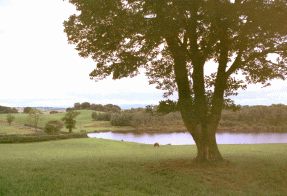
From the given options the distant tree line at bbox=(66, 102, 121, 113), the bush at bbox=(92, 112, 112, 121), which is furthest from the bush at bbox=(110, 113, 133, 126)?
the distant tree line at bbox=(66, 102, 121, 113)

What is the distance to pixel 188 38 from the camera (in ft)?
26.2

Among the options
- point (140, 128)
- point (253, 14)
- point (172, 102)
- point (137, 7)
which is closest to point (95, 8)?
point (137, 7)

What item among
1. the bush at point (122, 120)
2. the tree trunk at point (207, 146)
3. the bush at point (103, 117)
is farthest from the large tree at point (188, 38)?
the bush at point (103, 117)

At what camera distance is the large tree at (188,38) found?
20.6 feet

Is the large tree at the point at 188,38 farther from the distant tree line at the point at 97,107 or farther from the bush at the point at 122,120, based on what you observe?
the distant tree line at the point at 97,107

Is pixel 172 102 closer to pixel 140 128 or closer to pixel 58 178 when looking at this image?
pixel 58 178

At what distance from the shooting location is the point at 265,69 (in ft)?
28.1

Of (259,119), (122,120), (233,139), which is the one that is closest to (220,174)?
(233,139)

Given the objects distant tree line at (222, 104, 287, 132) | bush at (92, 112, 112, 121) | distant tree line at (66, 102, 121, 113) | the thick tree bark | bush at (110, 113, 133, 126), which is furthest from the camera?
distant tree line at (66, 102, 121, 113)

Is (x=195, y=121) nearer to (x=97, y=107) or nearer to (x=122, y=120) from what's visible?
(x=122, y=120)

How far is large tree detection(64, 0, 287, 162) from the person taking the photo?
20.6 ft

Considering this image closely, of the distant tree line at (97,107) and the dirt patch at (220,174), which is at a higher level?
the distant tree line at (97,107)

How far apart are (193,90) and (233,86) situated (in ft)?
5.16

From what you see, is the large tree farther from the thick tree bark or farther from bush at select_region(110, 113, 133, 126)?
bush at select_region(110, 113, 133, 126)
